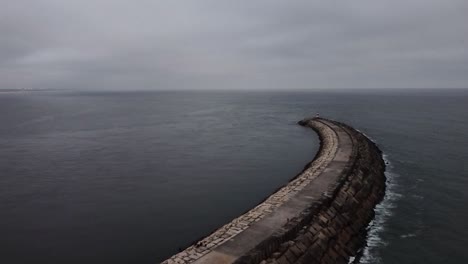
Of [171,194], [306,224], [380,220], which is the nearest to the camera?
[306,224]

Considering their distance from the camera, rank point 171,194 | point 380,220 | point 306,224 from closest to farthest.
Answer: point 306,224
point 380,220
point 171,194

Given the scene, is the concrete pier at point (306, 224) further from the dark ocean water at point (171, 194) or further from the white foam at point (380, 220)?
the dark ocean water at point (171, 194)

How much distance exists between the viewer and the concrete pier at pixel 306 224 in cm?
1977

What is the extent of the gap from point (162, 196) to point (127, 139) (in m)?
35.2

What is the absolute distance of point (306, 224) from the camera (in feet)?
77.9

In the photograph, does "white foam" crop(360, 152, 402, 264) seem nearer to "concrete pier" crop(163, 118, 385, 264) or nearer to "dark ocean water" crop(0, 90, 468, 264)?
"dark ocean water" crop(0, 90, 468, 264)

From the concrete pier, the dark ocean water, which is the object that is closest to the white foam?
the dark ocean water

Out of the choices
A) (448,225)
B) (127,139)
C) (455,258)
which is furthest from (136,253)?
(127,139)

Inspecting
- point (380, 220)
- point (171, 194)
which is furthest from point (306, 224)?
point (171, 194)

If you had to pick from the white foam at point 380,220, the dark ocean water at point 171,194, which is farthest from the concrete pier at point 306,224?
the dark ocean water at point 171,194

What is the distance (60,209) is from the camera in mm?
29703

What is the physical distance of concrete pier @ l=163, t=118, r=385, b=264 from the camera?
1977cm

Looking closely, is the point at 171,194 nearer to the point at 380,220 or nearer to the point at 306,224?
the point at 306,224

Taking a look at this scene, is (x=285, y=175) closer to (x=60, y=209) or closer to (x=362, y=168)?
(x=362, y=168)
